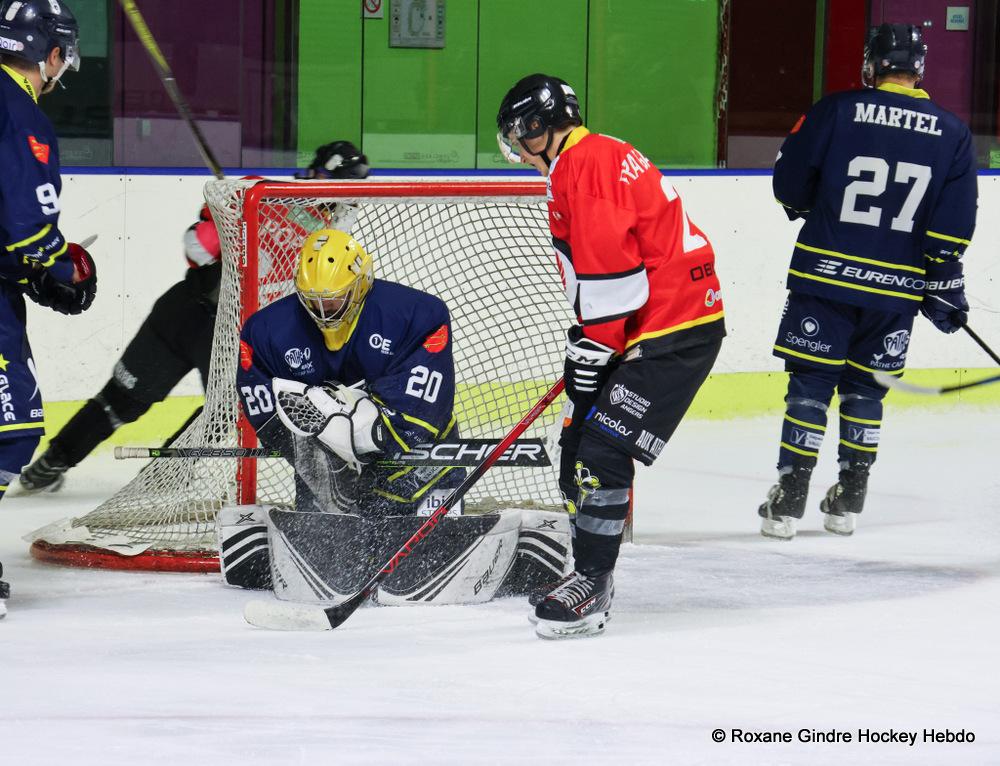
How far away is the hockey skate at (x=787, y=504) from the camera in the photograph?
12.3 feet

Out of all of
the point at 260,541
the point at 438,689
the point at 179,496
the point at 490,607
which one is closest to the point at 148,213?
the point at 179,496

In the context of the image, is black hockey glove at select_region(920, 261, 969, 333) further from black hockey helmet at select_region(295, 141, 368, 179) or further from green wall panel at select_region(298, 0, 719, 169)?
green wall panel at select_region(298, 0, 719, 169)

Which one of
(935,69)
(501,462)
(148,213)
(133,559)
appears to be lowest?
(133,559)

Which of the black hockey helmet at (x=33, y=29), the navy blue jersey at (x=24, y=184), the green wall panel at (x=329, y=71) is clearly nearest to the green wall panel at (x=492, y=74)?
the green wall panel at (x=329, y=71)

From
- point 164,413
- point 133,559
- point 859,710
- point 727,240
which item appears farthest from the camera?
point 727,240

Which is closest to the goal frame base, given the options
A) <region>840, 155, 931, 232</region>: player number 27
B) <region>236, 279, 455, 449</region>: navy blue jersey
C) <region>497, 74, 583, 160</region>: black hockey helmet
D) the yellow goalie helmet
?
<region>236, 279, 455, 449</region>: navy blue jersey

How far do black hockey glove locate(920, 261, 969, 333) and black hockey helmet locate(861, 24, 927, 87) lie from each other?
0.46 metres

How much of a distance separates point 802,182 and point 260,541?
156 centimetres

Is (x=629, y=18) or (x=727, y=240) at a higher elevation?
(x=629, y=18)

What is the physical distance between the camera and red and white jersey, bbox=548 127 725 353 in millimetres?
2678

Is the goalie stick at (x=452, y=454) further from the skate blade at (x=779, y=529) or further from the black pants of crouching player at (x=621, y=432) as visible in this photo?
the skate blade at (x=779, y=529)

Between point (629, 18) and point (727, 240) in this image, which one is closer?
point (727, 240)

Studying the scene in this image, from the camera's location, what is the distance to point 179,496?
3.52 meters

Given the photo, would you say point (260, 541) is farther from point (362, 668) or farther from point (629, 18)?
point (629, 18)
